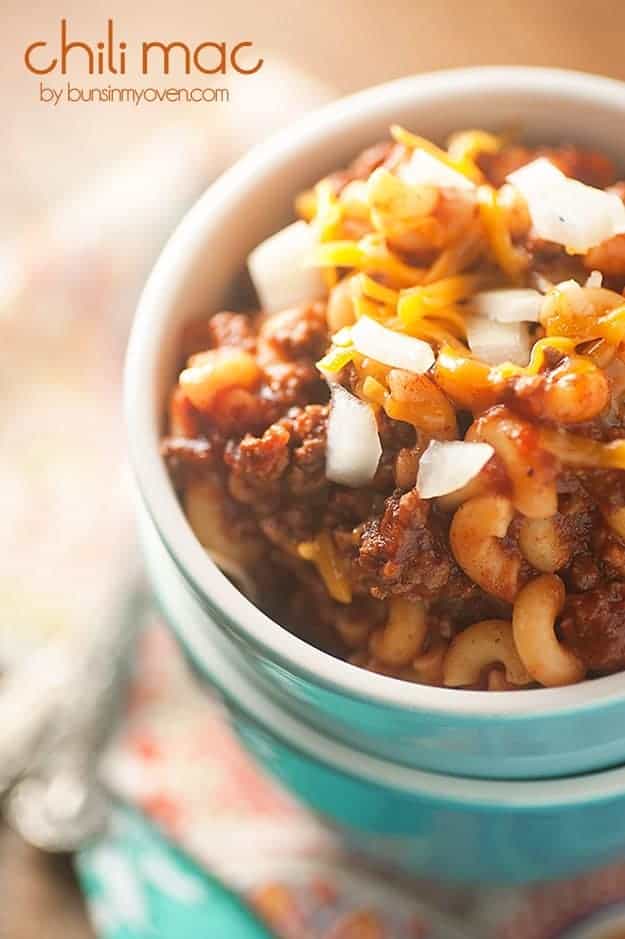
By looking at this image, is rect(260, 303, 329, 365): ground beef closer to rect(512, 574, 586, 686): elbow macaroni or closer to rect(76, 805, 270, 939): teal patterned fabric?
rect(512, 574, 586, 686): elbow macaroni

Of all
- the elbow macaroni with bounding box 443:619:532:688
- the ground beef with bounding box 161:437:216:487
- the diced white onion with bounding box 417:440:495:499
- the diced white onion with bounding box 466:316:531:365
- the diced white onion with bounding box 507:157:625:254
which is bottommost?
the elbow macaroni with bounding box 443:619:532:688

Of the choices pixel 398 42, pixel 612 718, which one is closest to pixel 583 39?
pixel 398 42

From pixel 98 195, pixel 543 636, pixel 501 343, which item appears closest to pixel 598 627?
pixel 543 636

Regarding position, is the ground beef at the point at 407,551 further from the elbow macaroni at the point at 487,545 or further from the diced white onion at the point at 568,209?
the diced white onion at the point at 568,209

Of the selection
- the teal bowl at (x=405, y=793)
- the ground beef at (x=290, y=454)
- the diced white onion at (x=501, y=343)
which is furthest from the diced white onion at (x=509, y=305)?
the teal bowl at (x=405, y=793)

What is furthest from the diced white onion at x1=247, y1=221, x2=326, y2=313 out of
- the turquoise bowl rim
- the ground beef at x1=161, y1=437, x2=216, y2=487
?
the turquoise bowl rim

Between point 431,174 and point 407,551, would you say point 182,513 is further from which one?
point 431,174

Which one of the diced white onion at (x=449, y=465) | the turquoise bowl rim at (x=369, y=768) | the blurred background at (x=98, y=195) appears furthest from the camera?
the blurred background at (x=98, y=195)
